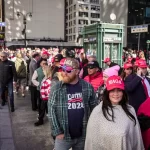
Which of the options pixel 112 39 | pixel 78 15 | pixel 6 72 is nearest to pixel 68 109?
pixel 6 72

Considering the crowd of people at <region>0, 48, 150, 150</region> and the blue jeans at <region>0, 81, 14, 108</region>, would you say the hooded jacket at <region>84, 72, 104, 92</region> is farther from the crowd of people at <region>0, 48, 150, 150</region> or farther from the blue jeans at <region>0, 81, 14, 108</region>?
the blue jeans at <region>0, 81, 14, 108</region>

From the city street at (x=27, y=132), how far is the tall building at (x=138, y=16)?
40823mm

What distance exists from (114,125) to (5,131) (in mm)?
4046

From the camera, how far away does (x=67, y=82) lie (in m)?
3.01

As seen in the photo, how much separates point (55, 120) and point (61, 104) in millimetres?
200

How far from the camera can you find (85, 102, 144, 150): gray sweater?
2.45 m

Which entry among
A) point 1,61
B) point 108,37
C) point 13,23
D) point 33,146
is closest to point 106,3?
point 108,37

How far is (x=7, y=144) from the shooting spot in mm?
5109

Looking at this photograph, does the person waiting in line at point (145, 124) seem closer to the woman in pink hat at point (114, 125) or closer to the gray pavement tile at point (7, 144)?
the woman in pink hat at point (114, 125)

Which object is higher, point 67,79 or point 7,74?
point 67,79

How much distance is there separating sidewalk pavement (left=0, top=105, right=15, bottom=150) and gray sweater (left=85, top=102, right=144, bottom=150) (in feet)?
9.26

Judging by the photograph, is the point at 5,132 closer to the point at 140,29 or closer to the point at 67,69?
the point at 67,69

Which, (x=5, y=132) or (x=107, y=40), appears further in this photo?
(x=107, y=40)

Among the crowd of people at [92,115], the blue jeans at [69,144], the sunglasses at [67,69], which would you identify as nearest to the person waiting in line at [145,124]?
the crowd of people at [92,115]
